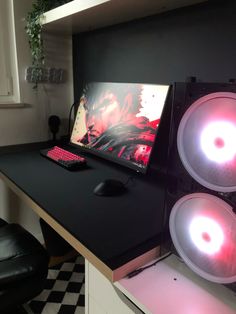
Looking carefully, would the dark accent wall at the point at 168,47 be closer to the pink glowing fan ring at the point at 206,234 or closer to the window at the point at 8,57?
the window at the point at 8,57

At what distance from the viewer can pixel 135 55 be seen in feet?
4.39

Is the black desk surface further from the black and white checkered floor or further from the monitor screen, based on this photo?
the black and white checkered floor

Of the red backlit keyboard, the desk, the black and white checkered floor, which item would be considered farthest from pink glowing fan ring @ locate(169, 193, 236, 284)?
the black and white checkered floor

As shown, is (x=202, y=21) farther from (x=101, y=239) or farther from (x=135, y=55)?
(x=101, y=239)

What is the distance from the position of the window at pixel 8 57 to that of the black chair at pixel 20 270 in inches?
34.8

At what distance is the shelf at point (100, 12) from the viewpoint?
1.05 m

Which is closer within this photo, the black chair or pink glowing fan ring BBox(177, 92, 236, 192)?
pink glowing fan ring BBox(177, 92, 236, 192)

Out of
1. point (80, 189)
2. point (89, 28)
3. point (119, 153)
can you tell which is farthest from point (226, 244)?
point (89, 28)

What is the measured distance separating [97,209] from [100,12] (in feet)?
2.77

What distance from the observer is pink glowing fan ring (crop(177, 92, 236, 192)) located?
546mm

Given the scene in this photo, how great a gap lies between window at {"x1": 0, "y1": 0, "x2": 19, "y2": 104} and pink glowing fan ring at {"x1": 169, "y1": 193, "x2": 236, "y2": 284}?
1.34 metres

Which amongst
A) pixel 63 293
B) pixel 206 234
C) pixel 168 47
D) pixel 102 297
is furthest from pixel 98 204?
pixel 63 293

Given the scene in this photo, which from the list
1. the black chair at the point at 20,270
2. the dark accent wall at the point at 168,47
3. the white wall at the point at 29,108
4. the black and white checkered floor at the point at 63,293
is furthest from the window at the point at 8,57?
the black and white checkered floor at the point at 63,293

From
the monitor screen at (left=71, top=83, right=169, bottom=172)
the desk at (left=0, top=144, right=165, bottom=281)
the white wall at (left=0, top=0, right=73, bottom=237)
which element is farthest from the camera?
the white wall at (left=0, top=0, right=73, bottom=237)
